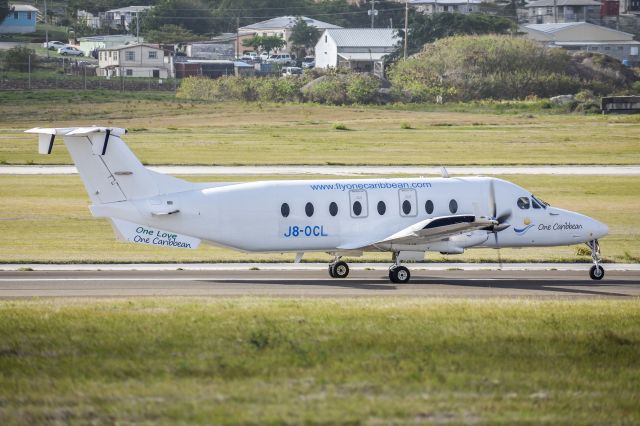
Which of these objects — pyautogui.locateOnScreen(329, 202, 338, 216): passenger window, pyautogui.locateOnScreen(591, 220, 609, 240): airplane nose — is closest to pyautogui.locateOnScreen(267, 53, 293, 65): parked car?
pyautogui.locateOnScreen(591, 220, 609, 240): airplane nose

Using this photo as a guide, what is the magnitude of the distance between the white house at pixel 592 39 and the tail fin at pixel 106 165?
163195 millimetres

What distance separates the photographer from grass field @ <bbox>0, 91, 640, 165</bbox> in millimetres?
71062

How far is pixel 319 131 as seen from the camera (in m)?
Answer: 89.0

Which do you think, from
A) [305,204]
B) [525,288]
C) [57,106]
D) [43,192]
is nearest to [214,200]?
[305,204]

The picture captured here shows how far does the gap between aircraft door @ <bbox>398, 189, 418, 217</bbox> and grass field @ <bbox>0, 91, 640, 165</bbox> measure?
1402 inches

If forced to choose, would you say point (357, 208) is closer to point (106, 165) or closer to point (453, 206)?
point (453, 206)

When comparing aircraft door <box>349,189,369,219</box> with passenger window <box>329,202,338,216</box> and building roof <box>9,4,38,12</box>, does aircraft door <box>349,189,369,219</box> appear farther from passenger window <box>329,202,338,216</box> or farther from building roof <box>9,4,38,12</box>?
building roof <box>9,4,38,12</box>

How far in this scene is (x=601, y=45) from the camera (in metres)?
188

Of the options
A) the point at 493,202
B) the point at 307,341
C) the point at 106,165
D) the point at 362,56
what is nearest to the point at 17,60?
the point at 362,56

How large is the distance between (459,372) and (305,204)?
50.5 ft

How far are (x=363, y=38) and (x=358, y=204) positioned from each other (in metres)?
150

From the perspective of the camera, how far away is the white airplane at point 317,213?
2983cm

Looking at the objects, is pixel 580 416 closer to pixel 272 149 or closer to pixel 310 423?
pixel 310 423

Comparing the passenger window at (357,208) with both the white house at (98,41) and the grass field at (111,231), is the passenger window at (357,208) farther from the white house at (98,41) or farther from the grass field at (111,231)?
the white house at (98,41)
